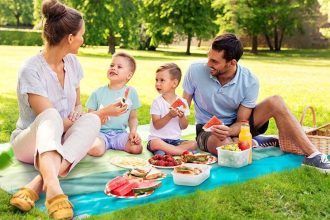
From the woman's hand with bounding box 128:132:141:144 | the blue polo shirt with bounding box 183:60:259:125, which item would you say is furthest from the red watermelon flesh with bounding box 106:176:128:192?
the blue polo shirt with bounding box 183:60:259:125

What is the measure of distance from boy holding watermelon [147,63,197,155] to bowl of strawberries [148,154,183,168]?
30 cm

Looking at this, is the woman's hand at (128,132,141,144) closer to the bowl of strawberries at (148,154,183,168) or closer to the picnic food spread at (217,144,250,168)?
the bowl of strawberries at (148,154,183,168)

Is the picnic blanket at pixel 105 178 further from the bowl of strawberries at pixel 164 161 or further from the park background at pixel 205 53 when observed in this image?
the park background at pixel 205 53

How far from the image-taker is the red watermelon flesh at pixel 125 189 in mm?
3361

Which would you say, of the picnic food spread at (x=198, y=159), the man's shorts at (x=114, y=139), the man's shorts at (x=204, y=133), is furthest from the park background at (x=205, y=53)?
the man's shorts at (x=114, y=139)

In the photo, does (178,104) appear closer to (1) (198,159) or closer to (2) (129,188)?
(1) (198,159)

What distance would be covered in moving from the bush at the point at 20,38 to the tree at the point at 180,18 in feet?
31.9

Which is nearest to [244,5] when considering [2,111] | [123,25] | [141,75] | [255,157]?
[123,25]

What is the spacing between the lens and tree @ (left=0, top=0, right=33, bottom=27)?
55.8 meters

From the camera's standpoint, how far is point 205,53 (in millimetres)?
31719

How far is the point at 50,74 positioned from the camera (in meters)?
3.72

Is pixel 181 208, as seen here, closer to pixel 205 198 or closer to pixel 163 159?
pixel 205 198

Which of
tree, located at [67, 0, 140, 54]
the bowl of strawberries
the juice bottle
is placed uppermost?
tree, located at [67, 0, 140, 54]

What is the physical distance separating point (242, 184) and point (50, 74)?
5.33 feet
